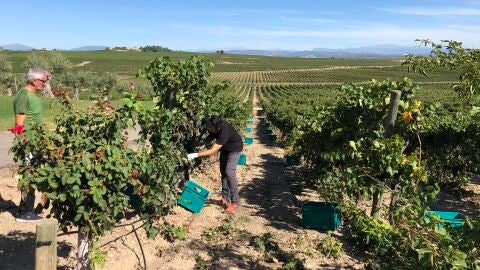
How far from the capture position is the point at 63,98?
3.99m

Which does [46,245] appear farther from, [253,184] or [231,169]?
[253,184]

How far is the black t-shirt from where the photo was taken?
6.70 meters

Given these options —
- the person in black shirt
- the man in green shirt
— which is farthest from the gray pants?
the man in green shirt

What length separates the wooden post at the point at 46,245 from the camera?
2.68m

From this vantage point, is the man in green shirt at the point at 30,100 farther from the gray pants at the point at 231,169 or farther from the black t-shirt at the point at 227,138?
the gray pants at the point at 231,169

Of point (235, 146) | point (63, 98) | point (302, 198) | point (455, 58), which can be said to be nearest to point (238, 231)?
point (235, 146)

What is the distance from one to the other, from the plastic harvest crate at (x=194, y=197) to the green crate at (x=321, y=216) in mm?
1677

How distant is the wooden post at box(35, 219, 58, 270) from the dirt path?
1197mm

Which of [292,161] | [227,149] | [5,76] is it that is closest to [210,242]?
[227,149]

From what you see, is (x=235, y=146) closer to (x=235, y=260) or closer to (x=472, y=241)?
(x=235, y=260)

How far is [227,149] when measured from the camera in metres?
6.95

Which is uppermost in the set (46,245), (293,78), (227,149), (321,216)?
(46,245)

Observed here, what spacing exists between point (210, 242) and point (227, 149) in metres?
1.70

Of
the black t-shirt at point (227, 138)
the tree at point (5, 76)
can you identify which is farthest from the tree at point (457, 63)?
the tree at point (5, 76)
